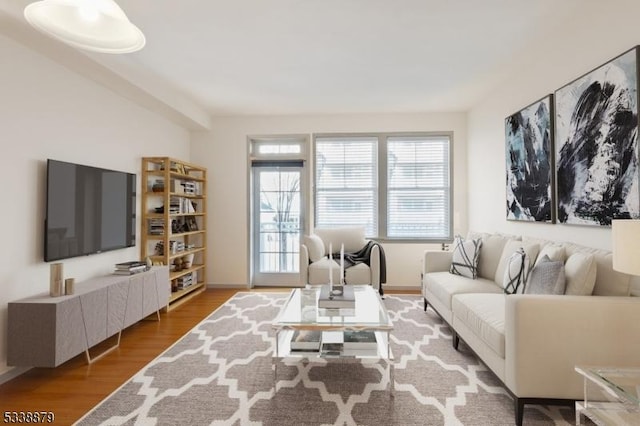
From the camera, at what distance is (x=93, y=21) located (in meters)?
1.40

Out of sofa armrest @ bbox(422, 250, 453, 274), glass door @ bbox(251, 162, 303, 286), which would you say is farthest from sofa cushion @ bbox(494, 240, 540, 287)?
glass door @ bbox(251, 162, 303, 286)

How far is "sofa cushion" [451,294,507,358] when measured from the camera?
1949 millimetres

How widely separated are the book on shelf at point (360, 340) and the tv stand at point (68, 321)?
1993 millimetres

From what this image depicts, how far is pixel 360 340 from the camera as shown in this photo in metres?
2.36

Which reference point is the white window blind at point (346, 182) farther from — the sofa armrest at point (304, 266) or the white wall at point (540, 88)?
the white wall at point (540, 88)

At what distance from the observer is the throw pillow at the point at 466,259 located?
326 centimetres

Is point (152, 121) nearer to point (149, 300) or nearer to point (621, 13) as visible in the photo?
point (149, 300)

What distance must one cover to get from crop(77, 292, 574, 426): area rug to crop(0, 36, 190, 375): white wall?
1142mm

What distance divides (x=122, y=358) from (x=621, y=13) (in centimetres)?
443

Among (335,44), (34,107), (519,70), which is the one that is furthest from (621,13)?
(34,107)

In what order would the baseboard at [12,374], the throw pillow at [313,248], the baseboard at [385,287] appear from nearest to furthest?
the baseboard at [12,374], the throw pillow at [313,248], the baseboard at [385,287]

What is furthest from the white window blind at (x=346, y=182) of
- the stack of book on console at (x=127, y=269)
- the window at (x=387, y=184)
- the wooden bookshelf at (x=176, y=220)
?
the stack of book on console at (x=127, y=269)

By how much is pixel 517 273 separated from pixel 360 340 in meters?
1.38

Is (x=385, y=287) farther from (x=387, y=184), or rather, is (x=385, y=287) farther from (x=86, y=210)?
(x=86, y=210)
